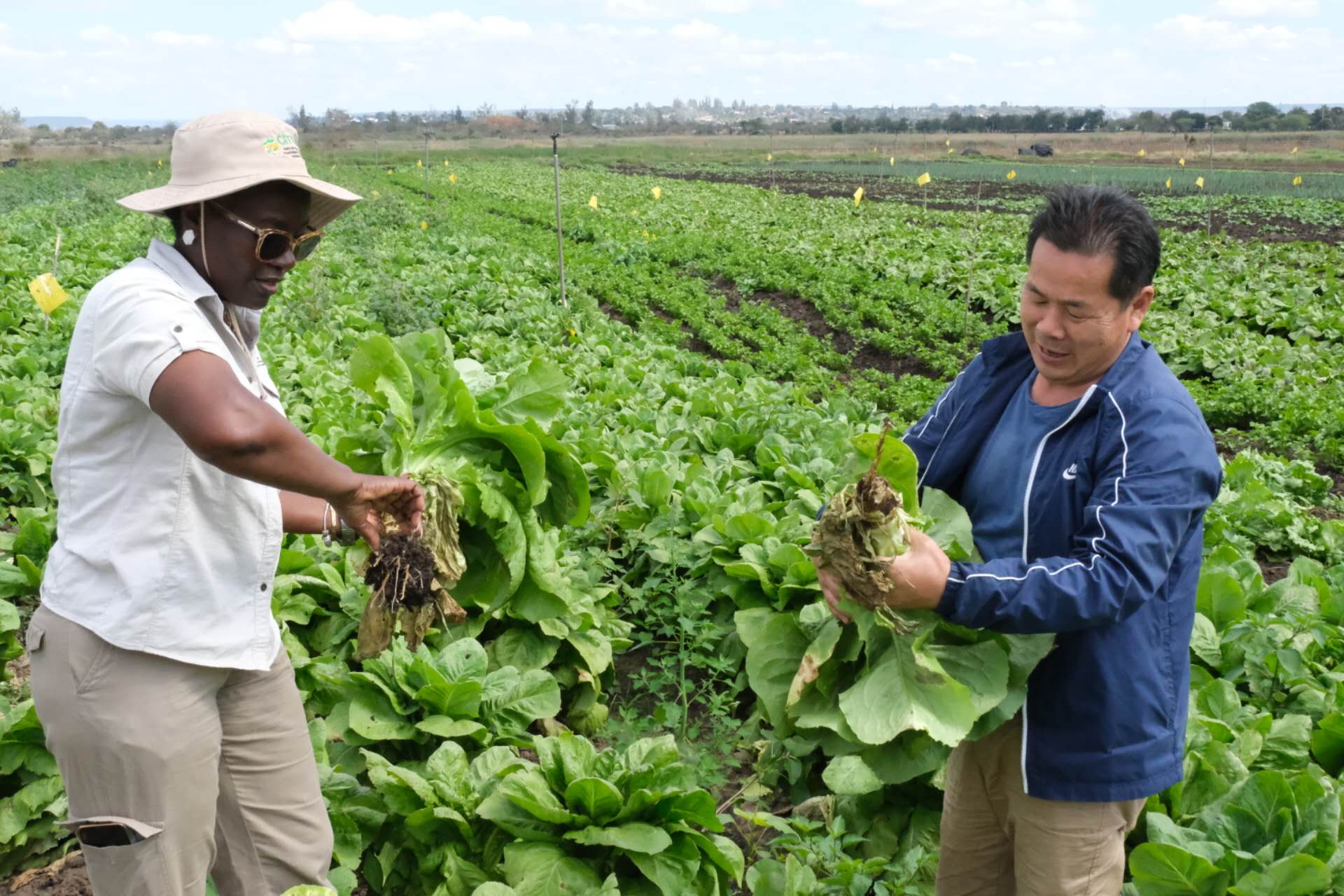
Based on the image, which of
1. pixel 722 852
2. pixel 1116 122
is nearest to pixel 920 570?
pixel 722 852

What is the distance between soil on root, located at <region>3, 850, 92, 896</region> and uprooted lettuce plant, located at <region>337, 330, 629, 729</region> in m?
1.26

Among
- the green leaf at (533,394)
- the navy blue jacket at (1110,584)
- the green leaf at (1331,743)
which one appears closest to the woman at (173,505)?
the green leaf at (533,394)

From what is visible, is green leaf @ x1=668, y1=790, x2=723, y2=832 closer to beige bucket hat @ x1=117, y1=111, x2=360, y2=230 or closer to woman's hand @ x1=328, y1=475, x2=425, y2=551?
woman's hand @ x1=328, y1=475, x2=425, y2=551

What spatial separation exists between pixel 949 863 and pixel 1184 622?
1.00 meters

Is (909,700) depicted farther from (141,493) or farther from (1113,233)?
(141,493)

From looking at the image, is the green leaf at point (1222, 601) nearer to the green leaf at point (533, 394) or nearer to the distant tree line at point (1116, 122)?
the green leaf at point (533, 394)

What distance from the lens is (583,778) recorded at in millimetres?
2943

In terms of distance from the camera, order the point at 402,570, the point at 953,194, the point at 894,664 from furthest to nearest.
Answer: the point at 953,194
the point at 402,570
the point at 894,664

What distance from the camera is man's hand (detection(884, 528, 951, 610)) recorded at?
7.21ft

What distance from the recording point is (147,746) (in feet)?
7.22

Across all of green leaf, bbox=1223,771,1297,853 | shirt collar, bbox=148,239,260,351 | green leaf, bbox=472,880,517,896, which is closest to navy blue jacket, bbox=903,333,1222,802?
green leaf, bbox=1223,771,1297,853

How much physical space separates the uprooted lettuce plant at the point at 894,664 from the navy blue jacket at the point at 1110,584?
12 cm

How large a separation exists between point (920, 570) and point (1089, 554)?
35cm

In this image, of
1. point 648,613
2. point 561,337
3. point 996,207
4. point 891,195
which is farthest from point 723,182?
point 648,613
